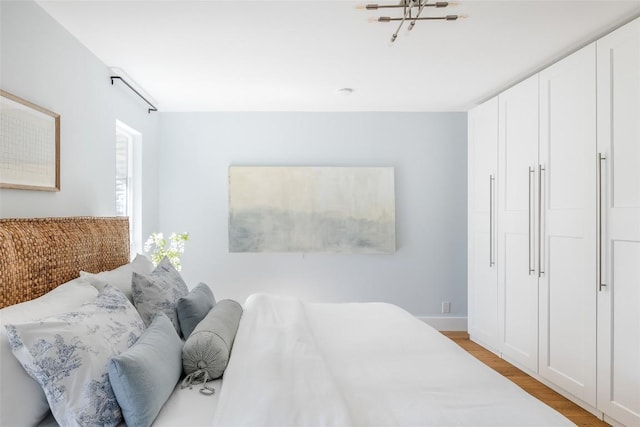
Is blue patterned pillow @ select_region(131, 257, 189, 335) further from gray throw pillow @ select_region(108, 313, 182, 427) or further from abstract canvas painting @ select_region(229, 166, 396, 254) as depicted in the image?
abstract canvas painting @ select_region(229, 166, 396, 254)

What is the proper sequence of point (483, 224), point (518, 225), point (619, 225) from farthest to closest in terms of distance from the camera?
point (483, 224), point (518, 225), point (619, 225)

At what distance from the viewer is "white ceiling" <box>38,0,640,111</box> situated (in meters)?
2.48

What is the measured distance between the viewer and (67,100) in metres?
2.71

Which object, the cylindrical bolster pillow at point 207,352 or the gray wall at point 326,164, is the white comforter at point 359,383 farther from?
the gray wall at point 326,164

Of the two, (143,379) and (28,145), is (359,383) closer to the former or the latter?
(143,379)

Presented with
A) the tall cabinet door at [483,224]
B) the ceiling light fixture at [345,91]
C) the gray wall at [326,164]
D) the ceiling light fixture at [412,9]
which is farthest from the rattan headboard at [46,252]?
the tall cabinet door at [483,224]

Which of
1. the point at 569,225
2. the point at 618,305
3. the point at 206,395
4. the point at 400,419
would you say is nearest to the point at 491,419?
the point at 400,419

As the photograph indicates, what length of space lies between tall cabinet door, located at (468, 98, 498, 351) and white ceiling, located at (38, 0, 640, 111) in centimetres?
35

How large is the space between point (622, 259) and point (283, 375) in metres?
2.17

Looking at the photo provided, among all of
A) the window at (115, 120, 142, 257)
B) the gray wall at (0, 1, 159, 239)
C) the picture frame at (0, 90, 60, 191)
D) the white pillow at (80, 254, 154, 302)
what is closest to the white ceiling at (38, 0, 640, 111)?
the gray wall at (0, 1, 159, 239)

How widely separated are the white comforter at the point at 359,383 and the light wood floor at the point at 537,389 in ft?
4.12

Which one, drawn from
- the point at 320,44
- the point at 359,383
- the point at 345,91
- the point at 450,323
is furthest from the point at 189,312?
the point at 450,323

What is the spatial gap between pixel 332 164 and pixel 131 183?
6.97ft

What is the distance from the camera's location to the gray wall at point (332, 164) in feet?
16.1
